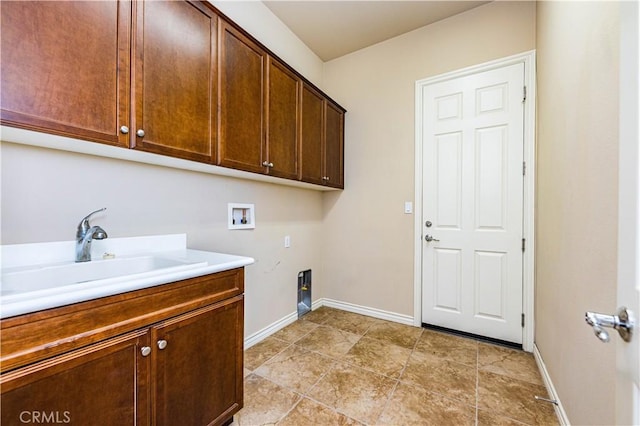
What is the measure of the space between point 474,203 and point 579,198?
1167mm

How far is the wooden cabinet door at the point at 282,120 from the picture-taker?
1.96 metres

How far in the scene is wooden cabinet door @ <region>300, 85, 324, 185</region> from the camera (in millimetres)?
2309

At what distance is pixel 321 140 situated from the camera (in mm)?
2572

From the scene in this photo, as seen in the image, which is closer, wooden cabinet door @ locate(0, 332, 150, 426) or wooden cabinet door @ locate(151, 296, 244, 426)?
wooden cabinet door @ locate(0, 332, 150, 426)

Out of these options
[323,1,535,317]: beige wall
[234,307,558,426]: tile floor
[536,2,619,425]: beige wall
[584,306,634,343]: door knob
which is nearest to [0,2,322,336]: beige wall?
[323,1,535,317]: beige wall

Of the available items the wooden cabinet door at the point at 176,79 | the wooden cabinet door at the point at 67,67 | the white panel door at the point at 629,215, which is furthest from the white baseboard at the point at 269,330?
the white panel door at the point at 629,215

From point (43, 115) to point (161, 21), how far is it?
2.27 ft

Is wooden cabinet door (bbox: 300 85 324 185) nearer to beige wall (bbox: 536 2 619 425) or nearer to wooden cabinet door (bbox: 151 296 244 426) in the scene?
wooden cabinet door (bbox: 151 296 244 426)

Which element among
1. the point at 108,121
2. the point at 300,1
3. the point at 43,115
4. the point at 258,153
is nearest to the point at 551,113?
the point at 258,153

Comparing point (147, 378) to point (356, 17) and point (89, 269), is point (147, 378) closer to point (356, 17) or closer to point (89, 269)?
point (89, 269)

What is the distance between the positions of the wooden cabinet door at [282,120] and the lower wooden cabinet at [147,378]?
3.50 feet

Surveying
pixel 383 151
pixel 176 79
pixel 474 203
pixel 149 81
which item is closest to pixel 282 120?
pixel 176 79

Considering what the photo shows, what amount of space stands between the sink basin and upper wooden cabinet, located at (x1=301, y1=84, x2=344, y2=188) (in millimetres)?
1294

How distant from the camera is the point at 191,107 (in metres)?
1.42
